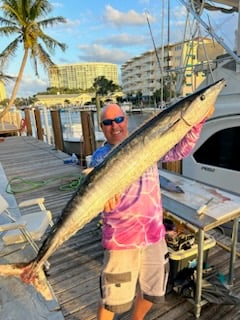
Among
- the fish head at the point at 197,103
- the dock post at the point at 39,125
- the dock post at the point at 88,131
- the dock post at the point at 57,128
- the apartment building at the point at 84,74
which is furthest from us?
the apartment building at the point at 84,74

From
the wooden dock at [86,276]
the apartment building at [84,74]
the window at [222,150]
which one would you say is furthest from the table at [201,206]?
the apartment building at [84,74]

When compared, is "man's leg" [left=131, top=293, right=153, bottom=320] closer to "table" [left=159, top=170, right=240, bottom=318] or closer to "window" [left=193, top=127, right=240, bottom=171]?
"table" [left=159, top=170, right=240, bottom=318]

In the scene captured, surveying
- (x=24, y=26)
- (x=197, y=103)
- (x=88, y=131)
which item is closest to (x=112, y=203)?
(x=197, y=103)

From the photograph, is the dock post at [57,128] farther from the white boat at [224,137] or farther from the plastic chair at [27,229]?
the plastic chair at [27,229]

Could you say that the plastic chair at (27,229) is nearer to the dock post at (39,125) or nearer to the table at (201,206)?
the table at (201,206)

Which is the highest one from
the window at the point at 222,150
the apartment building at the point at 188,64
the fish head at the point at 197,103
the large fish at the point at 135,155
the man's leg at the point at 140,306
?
the apartment building at the point at 188,64

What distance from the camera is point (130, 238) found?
1744 millimetres

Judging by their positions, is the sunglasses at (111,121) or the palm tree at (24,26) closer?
the sunglasses at (111,121)

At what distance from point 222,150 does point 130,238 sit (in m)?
4.19

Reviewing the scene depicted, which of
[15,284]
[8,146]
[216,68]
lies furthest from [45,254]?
[8,146]

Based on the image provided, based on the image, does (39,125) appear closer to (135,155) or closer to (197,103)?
(135,155)

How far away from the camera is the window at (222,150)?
5.07 metres

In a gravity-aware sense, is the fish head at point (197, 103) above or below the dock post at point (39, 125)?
above

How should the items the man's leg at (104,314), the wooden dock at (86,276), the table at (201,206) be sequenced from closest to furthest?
the man's leg at (104,314)
the table at (201,206)
the wooden dock at (86,276)
